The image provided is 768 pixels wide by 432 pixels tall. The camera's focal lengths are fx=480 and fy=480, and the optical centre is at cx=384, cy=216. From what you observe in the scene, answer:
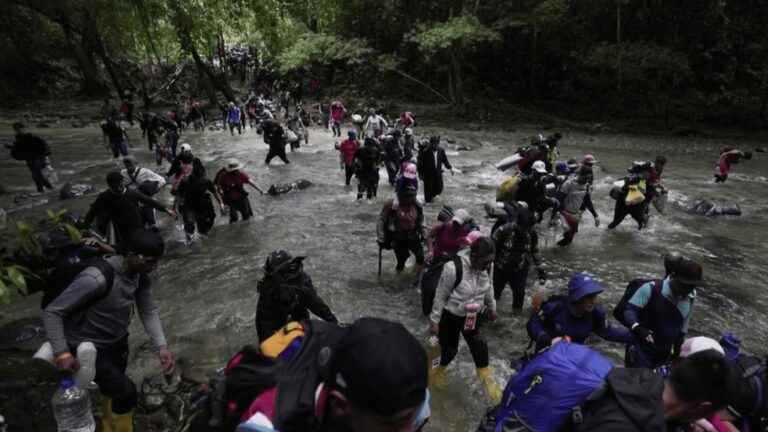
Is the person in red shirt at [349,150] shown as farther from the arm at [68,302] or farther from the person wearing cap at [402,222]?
the arm at [68,302]

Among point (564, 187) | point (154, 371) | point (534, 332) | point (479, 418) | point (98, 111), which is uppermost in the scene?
point (98, 111)

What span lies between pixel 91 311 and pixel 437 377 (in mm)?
3132

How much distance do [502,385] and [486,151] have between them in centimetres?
1457

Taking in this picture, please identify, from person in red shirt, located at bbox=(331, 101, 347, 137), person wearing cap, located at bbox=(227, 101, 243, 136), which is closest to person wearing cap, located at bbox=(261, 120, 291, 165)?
person in red shirt, located at bbox=(331, 101, 347, 137)

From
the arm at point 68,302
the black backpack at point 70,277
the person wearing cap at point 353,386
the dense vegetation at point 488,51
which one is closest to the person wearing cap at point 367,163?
the dense vegetation at point 488,51

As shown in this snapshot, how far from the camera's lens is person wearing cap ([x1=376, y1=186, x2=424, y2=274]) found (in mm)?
6266

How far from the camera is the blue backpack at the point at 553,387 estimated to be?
220 centimetres

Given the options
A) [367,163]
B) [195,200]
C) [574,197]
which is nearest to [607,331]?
[574,197]

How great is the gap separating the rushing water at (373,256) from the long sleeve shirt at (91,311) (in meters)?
1.89

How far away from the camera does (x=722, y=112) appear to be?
24.8m

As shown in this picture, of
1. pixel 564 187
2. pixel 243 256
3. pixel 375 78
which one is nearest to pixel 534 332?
pixel 564 187

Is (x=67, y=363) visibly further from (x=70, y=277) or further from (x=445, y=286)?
(x=445, y=286)

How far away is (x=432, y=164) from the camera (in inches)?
407

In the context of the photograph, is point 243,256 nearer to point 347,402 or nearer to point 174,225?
point 174,225
